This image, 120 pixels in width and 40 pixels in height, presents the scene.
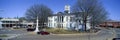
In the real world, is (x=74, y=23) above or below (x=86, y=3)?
below

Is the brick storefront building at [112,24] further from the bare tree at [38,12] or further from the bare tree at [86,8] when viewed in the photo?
the bare tree at [86,8]

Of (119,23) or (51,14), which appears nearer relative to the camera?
(51,14)

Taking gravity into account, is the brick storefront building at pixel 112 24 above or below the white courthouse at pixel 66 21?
below

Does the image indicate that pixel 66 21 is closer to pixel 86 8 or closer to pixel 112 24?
pixel 86 8

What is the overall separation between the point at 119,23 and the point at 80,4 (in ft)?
254

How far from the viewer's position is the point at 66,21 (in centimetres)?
8831

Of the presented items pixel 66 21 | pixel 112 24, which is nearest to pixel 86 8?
pixel 66 21

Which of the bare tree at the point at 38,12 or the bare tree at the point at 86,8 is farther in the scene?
the bare tree at the point at 38,12

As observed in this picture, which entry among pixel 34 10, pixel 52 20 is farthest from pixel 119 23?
pixel 34 10

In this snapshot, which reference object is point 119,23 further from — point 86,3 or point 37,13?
point 86,3

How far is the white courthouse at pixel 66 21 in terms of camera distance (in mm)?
76137

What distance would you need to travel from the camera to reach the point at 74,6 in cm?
6856

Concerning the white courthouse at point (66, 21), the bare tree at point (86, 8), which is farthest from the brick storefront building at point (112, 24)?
the bare tree at point (86, 8)

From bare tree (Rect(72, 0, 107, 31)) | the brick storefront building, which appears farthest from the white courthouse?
the brick storefront building
